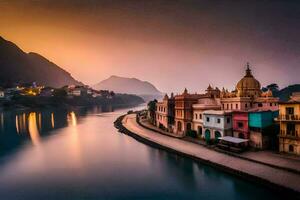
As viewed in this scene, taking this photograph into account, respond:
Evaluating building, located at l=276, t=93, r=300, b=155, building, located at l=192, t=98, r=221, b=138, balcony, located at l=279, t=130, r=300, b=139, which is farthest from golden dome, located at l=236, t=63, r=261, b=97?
balcony, located at l=279, t=130, r=300, b=139

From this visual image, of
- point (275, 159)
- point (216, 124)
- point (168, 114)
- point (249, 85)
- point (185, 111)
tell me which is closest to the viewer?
point (275, 159)

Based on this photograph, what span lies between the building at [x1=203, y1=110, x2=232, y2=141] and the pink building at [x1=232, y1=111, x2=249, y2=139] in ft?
3.45

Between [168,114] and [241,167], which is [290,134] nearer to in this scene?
[241,167]

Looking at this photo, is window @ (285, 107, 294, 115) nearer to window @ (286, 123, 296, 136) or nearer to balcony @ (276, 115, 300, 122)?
balcony @ (276, 115, 300, 122)

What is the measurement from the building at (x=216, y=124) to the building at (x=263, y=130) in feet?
16.5

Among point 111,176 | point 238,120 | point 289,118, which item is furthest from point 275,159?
point 111,176

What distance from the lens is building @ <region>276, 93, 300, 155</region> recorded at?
34.5 meters

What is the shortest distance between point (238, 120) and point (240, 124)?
779 mm

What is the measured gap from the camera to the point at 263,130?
38.8 m

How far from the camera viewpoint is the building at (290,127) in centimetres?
3447

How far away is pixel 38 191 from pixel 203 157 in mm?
23934

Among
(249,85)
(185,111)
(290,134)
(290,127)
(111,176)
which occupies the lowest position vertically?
(111,176)

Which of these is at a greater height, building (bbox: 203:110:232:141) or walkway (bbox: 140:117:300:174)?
building (bbox: 203:110:232:141)

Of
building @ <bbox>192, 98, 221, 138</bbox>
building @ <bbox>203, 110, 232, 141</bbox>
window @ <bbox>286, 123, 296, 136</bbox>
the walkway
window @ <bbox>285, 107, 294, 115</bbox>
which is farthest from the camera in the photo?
building @ <bbox>192, 98, 221, 138</bbox>
